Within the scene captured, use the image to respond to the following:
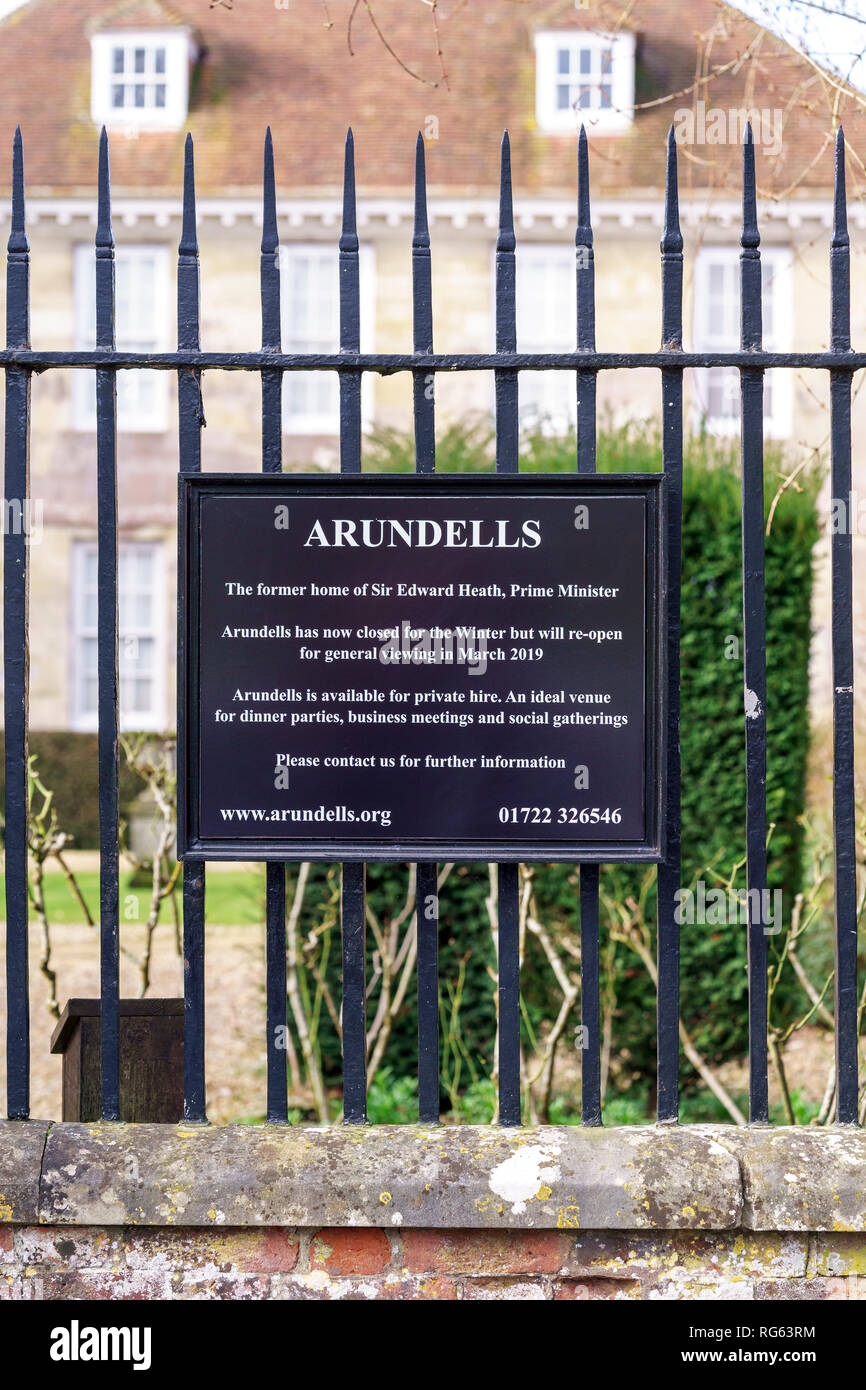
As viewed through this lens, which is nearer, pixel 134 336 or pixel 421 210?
pixel 421 210

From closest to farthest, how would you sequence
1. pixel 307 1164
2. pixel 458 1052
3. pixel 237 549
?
pixel 307 1164 → pixel 237 549 → pixel 458 1052

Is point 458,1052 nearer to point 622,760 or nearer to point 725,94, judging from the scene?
point 622,760

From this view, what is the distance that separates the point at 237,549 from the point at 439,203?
1050 cm

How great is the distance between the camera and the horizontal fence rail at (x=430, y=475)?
8.80 ft

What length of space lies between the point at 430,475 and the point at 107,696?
87cm

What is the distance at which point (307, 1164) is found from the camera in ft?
8.44

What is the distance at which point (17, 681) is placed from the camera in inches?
108

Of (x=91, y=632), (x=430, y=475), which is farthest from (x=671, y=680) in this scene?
(x=91, y=632)

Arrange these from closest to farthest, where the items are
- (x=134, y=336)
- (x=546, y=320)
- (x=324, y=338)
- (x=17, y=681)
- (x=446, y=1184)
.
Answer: (x=446, y=1184)
(x=17, y=681)
(x=546, y=320)
(x=324, y=338)
(x=134, y=336)

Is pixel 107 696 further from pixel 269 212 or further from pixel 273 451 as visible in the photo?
pixel 269 212

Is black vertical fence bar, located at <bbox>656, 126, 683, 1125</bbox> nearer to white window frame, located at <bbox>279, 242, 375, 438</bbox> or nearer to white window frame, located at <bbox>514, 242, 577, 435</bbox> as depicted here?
white window frame, located at <bbox>514, 242, 577, 435</bbox>

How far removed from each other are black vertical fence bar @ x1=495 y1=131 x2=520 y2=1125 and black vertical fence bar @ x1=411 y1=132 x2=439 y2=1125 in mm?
147

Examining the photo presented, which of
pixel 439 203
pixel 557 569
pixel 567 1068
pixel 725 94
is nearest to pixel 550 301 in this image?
pixel 439 203

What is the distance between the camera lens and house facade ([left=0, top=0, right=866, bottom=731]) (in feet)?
40.7
